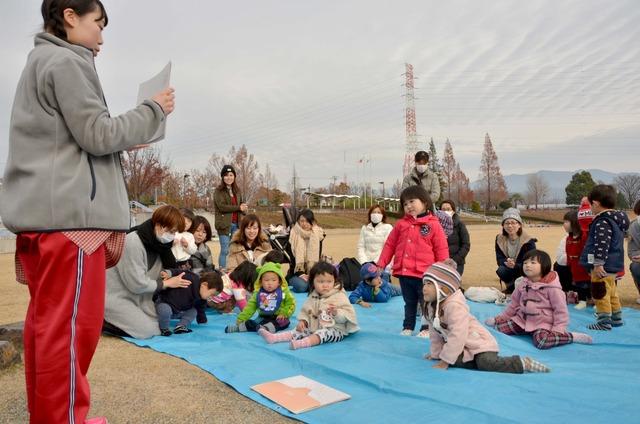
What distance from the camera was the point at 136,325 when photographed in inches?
183

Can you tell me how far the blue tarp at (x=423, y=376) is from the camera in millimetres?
2629

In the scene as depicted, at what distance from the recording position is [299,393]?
2994 millimetres

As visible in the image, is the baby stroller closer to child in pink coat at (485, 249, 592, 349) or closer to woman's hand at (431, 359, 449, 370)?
child in pink coat at (485, 249, 592, 349)

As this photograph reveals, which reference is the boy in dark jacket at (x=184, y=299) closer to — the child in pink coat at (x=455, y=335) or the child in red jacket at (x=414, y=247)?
the child in red jacket at (x=414, y=247)

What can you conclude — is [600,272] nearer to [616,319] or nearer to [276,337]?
[616,319]

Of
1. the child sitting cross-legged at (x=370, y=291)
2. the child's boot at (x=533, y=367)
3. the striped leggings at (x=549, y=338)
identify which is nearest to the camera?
the child's boot at (x=533, y=367)

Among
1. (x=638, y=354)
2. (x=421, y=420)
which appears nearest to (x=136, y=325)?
(x=421, y=420)

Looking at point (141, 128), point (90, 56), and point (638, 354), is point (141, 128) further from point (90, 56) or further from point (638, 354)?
point (638, 354)

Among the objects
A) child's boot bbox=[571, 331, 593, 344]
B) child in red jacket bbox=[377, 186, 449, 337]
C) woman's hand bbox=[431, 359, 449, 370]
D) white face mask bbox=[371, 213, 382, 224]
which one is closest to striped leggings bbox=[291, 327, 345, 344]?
child in red jacket bbox=[377, 186, 449, 337]

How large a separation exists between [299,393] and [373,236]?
488 cm

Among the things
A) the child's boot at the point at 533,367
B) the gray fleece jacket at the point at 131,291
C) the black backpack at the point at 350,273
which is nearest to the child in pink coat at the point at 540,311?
the child's boot at the point at 533,367

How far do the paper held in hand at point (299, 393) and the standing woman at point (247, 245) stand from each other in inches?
143

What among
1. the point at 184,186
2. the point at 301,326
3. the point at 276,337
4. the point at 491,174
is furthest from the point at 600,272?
the point at 491,174

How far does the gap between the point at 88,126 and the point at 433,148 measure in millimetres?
69843
